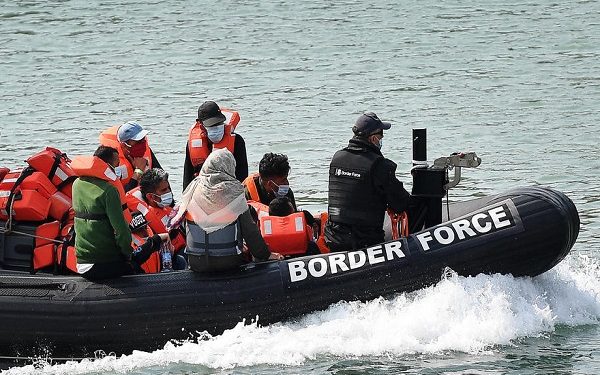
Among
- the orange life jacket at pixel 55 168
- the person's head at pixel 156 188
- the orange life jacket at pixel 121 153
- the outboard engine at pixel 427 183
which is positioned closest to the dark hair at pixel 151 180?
the person's head at pixel 156 188

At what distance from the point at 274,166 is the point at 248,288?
99 centimetres

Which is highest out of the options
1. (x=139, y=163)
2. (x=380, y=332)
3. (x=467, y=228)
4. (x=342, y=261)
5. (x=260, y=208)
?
(x=139, y=163)

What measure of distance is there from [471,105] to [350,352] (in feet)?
30.8

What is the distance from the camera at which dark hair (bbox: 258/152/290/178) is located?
8492 mm

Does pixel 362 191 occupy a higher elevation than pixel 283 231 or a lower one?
higher

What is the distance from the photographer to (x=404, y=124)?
1598cm

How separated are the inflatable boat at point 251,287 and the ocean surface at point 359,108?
0.09 metres

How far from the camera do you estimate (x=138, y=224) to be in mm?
8156

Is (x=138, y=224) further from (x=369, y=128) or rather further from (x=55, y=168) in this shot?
(x=369, y=128)

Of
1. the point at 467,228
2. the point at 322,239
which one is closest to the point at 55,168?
the point at 322,239

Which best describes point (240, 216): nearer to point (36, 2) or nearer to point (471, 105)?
point (471, 105)

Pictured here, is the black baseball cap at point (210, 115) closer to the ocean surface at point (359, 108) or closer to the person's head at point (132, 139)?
the person's head at point (132, 139)

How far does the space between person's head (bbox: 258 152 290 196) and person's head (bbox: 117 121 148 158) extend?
1069mm

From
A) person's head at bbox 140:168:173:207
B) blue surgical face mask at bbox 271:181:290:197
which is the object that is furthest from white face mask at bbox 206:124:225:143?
person's head at bbox 140:168:173:207
